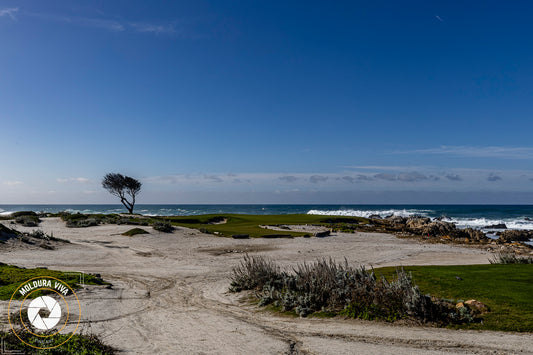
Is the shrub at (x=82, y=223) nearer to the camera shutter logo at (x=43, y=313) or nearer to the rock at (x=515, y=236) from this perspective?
the camera shutter logo at (x=43, y=313)

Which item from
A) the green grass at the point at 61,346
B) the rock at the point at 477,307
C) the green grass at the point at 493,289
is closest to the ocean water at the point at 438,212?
the green grass at the point at 493,289

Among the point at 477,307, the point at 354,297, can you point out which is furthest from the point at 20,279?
the point at 477,307

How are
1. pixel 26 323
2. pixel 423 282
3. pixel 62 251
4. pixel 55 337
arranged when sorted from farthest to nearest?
pixel 62 251 → pixel 423 282 → pixel 26 323 → pixel 55 337

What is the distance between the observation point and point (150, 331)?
8.00m

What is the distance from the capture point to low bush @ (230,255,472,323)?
8.63 m

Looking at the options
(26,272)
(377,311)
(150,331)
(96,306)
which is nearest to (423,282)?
(377,311)

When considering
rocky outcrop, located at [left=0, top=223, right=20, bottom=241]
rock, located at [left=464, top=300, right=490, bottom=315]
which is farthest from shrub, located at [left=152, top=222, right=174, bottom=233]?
rock, located at [left=464, top=300, right=490, bottom=315]

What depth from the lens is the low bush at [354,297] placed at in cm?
863

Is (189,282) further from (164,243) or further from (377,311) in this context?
(164,243)

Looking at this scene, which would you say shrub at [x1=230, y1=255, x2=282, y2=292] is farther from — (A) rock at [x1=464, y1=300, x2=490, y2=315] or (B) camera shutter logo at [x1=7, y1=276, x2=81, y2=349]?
(A) rock at [x1=464, y1=300, x2=490, y2=315]

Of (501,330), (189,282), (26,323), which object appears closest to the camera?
(26,323)

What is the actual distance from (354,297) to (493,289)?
391 centimetres

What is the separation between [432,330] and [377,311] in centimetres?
137

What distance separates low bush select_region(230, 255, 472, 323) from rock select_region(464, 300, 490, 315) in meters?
0.44
